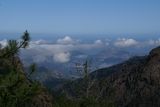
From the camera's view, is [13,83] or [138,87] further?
[138,87]

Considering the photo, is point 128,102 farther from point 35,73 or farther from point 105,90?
point 35,73

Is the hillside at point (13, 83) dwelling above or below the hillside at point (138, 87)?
above

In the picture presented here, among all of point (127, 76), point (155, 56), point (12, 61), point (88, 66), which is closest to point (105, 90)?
point (127, 76)

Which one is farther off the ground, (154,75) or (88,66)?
(88,66)

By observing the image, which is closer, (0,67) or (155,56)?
(0,67)

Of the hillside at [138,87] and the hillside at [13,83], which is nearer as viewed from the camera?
the hillside at [13,83]

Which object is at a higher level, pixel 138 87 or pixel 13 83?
pixel 13 83

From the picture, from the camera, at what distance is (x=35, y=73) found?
22.8m

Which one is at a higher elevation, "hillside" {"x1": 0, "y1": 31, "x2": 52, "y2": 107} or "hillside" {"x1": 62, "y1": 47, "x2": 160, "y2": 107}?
"hillside" {"x1": 0, "y1": 31, "x2": 52, "y2": 107}

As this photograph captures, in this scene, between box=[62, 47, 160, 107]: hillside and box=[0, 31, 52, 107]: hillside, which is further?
box=[62, 47, 160, 107]: hillside

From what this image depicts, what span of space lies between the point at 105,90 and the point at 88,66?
40.3 meters

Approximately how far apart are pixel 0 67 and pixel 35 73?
1859 mm

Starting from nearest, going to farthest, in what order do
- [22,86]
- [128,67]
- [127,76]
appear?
[22,86]
[127,76]
[128,67]

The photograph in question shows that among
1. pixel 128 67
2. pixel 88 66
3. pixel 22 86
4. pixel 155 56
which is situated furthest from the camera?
pixel 128 67
